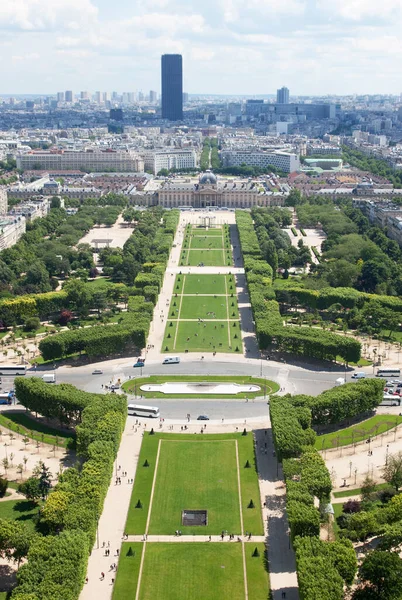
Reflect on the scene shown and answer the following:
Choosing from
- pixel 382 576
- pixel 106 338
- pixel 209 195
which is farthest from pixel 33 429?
pixel 209 195

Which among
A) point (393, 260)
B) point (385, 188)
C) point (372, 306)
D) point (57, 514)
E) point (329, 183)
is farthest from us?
point (329, 183)

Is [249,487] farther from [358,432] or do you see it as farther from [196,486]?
[358,432]

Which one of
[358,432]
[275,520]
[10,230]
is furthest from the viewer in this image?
[10,230]

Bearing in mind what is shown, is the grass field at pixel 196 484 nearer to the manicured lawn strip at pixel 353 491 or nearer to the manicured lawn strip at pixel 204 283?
the manicured lawn strip at pixel 353 491

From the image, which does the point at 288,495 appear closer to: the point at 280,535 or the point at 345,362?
the point at 280,535

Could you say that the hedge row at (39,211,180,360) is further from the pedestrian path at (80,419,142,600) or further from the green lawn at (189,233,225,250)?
the green lawn at (189,233,225,250)

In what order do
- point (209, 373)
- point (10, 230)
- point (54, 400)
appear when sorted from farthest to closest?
point (10, 230) → point (209, 373) → point (54, 400)

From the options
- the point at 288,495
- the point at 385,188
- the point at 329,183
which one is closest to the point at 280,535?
the point at 288,495

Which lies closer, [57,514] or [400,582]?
[400,582]
